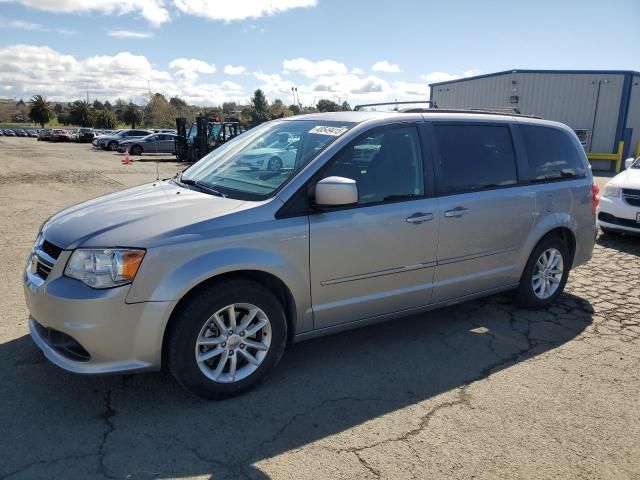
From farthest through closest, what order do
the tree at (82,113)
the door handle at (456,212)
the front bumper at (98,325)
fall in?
the tree at (82,113)
the door handle at (456,212)
the front bumper at (98,325)

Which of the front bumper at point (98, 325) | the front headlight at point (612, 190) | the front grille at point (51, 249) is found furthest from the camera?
the front headlight at point (612, 190)

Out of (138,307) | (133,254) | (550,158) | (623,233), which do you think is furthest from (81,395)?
(623,233)

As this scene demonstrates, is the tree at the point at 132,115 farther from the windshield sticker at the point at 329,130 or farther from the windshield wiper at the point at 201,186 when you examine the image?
the windshield sticker at the point at 329,130

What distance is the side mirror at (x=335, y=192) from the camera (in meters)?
3.23

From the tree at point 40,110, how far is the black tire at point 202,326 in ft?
353

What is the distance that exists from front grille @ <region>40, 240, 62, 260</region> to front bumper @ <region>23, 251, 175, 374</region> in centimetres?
7

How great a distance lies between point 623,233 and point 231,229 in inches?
277

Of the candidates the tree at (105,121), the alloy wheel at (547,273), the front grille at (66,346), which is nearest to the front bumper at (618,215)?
the alloy wheel at (547,273)

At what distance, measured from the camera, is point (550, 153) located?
485 cm

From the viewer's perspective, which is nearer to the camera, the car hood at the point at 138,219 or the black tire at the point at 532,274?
the car hood at the point at 138,219

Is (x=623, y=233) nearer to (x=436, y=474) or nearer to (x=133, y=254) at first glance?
(x=436, y=474)

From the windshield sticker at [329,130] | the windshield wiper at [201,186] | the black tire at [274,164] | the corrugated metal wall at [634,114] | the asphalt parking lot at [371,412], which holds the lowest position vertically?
the asphalt parking lot at [371,412]

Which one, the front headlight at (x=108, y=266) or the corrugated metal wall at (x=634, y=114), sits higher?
the corrugated metal wall at (x=634, y=114)

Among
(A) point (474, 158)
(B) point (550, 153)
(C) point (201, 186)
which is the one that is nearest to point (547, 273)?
(B) point (550, 153)
